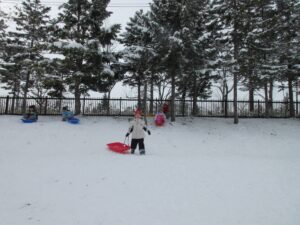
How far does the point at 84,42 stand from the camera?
1534 centimetres

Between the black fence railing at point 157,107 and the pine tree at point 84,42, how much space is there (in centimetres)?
140

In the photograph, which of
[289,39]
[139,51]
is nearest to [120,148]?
[139,51]

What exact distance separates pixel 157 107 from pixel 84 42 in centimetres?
711

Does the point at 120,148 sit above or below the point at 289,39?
below

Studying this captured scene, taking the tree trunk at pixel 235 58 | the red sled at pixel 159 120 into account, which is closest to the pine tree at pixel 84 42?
the red sled at pixel 159 120

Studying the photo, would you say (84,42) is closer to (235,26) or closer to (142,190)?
(235,26)

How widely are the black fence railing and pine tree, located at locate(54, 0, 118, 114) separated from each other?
54.9 inches

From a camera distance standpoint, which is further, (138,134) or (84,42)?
(84,42)

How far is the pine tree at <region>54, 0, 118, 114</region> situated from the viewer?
14.6 meters

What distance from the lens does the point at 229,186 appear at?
201 inches

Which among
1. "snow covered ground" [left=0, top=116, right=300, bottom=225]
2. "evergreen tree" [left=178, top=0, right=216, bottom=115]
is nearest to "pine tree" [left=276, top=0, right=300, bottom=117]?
"evergreen tree" [left=178, top=0, right=216, bottom=115]

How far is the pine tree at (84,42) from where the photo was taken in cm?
1459

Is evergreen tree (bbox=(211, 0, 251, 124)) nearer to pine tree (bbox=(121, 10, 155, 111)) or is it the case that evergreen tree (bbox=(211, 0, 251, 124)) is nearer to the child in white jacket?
pine tree (bbox=(121, 10, 155, 111))

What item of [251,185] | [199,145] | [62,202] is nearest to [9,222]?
[62,202]
